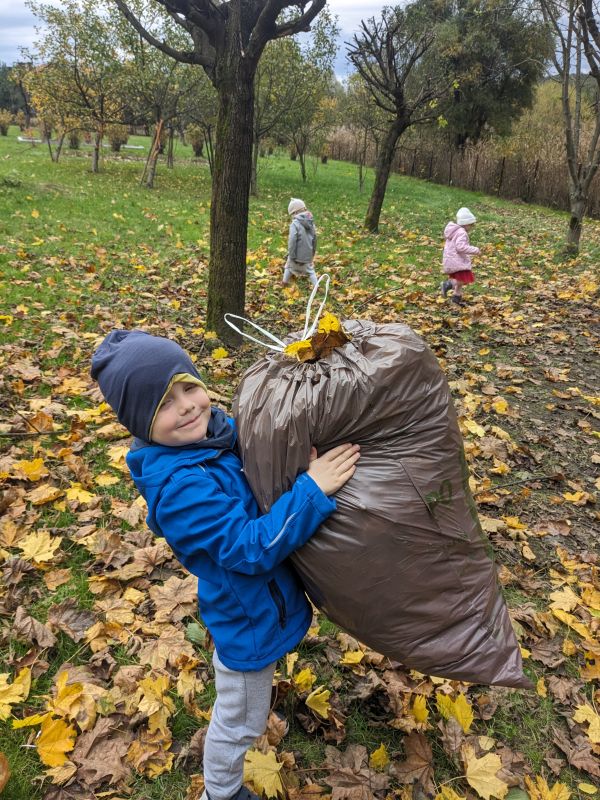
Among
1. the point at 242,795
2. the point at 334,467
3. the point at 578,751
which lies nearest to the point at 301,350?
the point at 334,467

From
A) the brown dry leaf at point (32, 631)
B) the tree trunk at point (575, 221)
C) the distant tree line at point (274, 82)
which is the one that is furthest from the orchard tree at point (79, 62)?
the brown dry leaf at point (32, 631)

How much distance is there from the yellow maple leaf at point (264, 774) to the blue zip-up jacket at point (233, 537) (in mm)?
707

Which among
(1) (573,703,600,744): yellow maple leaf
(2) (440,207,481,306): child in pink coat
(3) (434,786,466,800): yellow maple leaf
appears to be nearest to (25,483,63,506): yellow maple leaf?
(3) (434,786,466,800): yellow maple leaf

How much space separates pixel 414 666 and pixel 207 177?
2324 cm

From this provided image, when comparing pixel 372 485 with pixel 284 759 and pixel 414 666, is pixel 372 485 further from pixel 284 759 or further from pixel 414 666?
pixel 284 759

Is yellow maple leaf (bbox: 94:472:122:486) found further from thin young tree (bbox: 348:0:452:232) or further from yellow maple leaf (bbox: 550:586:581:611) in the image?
thin young tree (bbox: 348:0:452:232)

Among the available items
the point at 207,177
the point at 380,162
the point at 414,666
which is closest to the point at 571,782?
the point at 414,666

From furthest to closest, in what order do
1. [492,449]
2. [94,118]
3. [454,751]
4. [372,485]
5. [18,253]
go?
1. [94,118]
2. [18,253]
3. [492,449]
4. [454,751]
5. [372,485]

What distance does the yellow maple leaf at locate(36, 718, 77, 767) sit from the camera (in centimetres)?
184

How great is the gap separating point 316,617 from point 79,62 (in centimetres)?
2039

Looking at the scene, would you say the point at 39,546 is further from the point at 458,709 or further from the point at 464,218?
the point at 464,218

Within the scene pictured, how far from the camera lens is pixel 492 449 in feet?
12.3

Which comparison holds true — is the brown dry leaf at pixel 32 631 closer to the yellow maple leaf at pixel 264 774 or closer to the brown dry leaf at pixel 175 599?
the brown dry leaf at pixel 175 599

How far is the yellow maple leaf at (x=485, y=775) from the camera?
1.83 m
